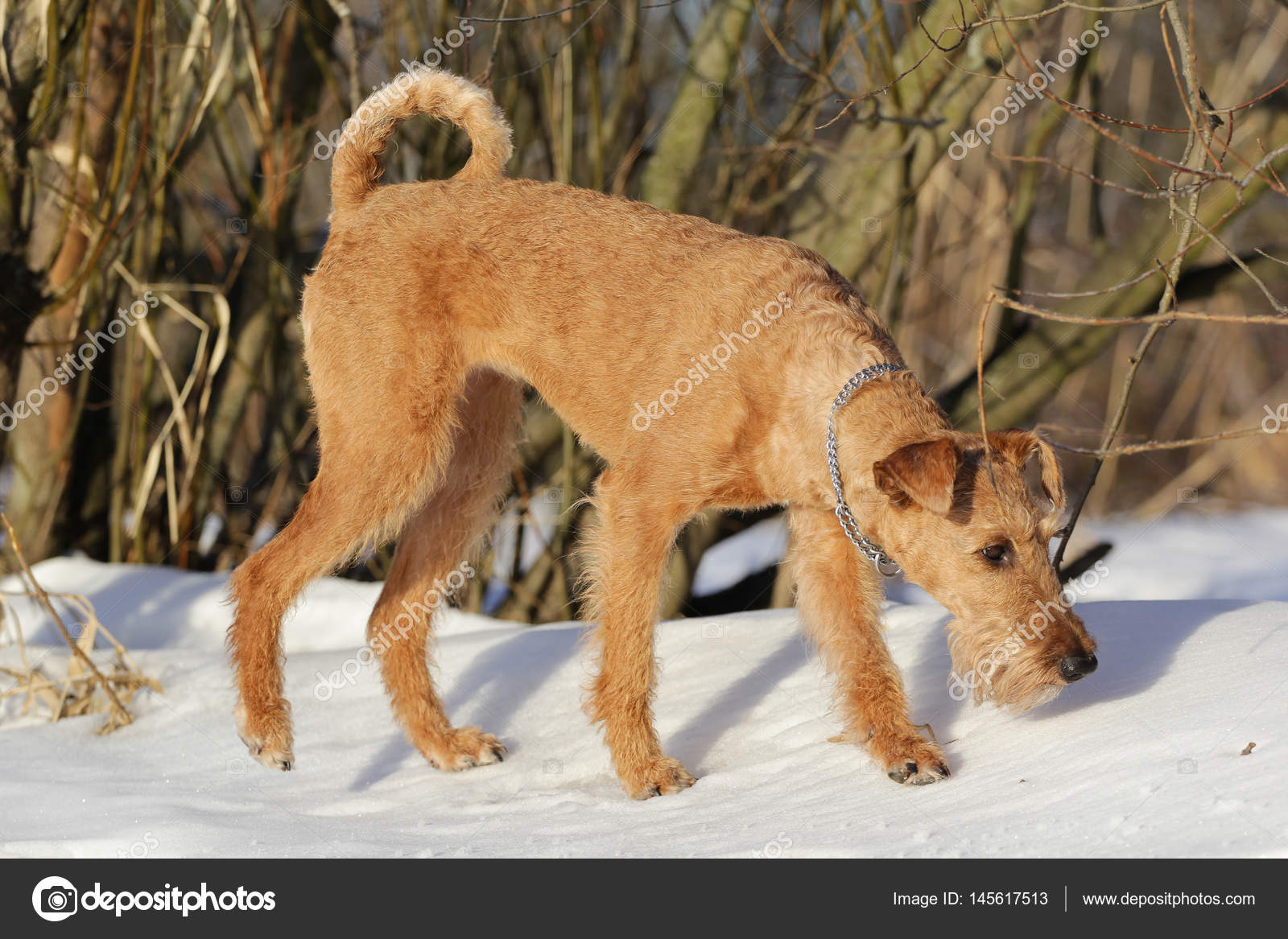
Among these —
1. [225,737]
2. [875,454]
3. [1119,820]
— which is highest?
[875,454]

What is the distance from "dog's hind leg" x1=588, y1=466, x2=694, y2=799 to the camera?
3.48 metres

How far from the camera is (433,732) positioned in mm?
4027

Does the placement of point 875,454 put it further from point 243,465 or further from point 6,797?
point 243,465

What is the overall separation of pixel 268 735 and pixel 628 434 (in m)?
1.44

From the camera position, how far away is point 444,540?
432cm

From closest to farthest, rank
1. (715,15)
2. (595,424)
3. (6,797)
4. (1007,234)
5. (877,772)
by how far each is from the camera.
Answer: (877,772) → (6,797) → (595,424) → (715,15) → (1007,234)

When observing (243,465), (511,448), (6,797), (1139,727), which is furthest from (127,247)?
(1139,727)

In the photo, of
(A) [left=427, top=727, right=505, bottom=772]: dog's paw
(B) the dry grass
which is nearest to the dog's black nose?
(A) [left=427, top=727, right=505, bottom=772]: dog's paw

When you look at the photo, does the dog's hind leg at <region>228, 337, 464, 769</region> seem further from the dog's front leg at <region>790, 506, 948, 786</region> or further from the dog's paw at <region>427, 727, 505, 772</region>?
the dog's front leg at <region>790, 506, 948, 786</region>

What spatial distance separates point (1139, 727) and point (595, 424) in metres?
1.83

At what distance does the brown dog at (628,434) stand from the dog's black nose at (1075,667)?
0.02 metres

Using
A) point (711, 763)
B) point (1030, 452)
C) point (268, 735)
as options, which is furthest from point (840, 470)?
point (268, 735)

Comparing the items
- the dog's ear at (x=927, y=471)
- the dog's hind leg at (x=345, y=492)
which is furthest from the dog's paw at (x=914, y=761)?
the dog's hind leg at (x=345, y=492)
